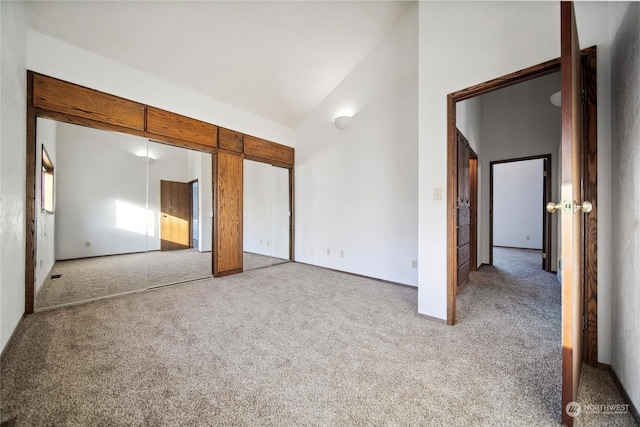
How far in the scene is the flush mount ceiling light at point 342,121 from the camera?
12.9 feet

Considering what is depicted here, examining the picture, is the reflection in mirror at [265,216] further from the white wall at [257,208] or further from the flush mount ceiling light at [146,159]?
the flush mount ceiling light at [146,159]

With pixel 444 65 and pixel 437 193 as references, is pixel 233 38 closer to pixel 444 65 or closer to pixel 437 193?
pixel 444 65

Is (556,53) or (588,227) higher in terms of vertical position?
(556,53)

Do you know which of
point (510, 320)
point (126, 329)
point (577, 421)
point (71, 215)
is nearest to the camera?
point (577, 421)

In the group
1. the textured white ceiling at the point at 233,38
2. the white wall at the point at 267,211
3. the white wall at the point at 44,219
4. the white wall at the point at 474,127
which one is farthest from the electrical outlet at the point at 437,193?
the white wall at the point at 44,219

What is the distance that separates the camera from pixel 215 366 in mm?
1563

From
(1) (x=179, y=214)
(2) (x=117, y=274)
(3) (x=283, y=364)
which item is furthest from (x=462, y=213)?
(2) (x=117, y=274)

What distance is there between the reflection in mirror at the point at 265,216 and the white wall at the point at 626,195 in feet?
13.6

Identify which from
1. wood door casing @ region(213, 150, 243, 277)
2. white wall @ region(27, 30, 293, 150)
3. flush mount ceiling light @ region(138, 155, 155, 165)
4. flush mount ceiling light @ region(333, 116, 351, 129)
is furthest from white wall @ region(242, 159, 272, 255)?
flush mount ceiling light @ region(333, 116, 351, 129)

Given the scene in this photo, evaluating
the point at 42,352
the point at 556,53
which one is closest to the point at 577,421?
the point at 556,53

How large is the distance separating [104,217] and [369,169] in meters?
3.71

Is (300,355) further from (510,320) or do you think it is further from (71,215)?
(71,215)

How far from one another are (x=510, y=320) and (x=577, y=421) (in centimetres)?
120

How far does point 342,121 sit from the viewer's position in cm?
396
